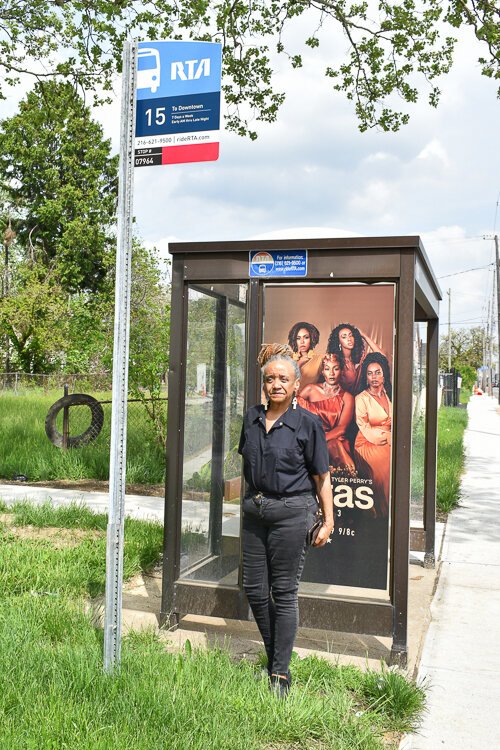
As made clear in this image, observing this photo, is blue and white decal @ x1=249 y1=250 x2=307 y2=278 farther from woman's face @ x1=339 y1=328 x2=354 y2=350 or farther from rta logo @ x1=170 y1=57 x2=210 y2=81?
rta logo @ x1=170 y1=57 x2=210 y2=81

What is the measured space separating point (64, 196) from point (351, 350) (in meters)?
43.1

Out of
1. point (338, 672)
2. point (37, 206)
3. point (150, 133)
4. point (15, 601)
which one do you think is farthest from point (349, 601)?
point (37, 206)

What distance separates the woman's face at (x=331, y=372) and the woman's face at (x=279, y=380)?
959 millimetres

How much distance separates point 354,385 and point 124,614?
7.02 feet

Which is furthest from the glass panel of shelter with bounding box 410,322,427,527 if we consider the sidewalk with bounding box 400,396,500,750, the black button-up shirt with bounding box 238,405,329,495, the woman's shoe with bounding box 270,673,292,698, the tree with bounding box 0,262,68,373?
the tree with bounding box 0,262,68,373

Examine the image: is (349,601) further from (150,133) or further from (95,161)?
(95,161)

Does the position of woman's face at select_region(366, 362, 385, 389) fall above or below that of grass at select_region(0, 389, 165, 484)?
above

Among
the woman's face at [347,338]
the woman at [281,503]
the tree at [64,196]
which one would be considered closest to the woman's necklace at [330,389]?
→ the woman's face at [347,338]

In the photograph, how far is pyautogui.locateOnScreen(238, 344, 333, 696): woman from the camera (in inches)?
142

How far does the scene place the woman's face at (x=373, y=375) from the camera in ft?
14.8

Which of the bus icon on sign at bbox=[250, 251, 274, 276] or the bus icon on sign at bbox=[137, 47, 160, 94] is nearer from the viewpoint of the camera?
the bus icon on sign at bbox=[137, 47, 160, 94]

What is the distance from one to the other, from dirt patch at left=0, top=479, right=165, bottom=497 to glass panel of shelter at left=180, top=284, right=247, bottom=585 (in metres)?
4.81

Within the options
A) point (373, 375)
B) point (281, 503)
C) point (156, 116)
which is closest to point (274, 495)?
point (281, 503)

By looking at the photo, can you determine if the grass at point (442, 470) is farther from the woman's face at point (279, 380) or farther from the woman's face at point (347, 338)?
the woman's face at point (279, 380)
